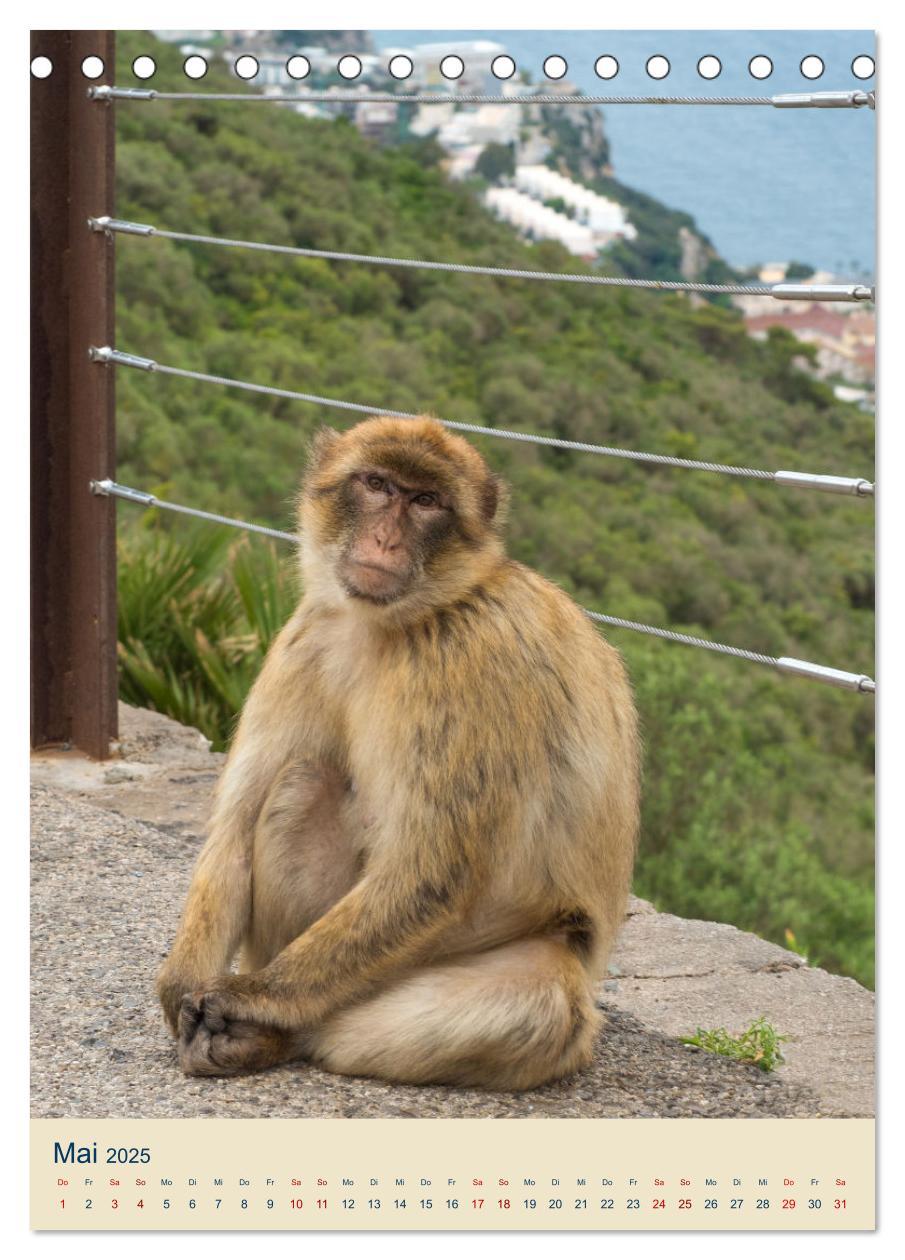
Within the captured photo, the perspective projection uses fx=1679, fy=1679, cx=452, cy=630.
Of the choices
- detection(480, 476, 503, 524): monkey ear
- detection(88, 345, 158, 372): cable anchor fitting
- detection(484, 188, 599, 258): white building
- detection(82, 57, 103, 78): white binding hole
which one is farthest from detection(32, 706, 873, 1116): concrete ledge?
detection(82, 57, 103, 78): white binding hole

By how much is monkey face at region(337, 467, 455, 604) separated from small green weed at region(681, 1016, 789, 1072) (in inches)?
45.6

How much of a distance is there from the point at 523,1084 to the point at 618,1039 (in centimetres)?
44

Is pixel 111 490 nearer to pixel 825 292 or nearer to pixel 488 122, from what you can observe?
pixel 488 122

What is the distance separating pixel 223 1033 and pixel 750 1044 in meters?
1.09

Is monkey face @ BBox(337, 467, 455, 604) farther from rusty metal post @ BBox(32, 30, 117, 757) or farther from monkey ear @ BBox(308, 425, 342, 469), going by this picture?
rusty metal post @ BBox(32, 30, 117, 757)

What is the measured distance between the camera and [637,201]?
557 cm

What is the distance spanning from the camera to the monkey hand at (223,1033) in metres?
2.98

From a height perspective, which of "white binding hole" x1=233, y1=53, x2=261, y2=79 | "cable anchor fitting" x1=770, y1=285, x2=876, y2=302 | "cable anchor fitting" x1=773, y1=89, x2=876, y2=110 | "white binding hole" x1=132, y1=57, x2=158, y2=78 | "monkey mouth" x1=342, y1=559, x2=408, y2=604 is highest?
"white binding hole" x1=132, y1=57, x2=158, y2=78

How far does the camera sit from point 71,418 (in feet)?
15.9

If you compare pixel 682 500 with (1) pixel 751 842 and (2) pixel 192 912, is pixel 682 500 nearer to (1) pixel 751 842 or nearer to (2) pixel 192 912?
(1) pixel 751 842

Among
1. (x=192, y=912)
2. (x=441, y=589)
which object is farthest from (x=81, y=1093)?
(x=441, y=589)

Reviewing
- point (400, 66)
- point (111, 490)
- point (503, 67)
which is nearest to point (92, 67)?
point (111, 490)

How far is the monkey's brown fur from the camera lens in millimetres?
2959

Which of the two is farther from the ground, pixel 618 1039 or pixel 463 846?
pixel 463 846
